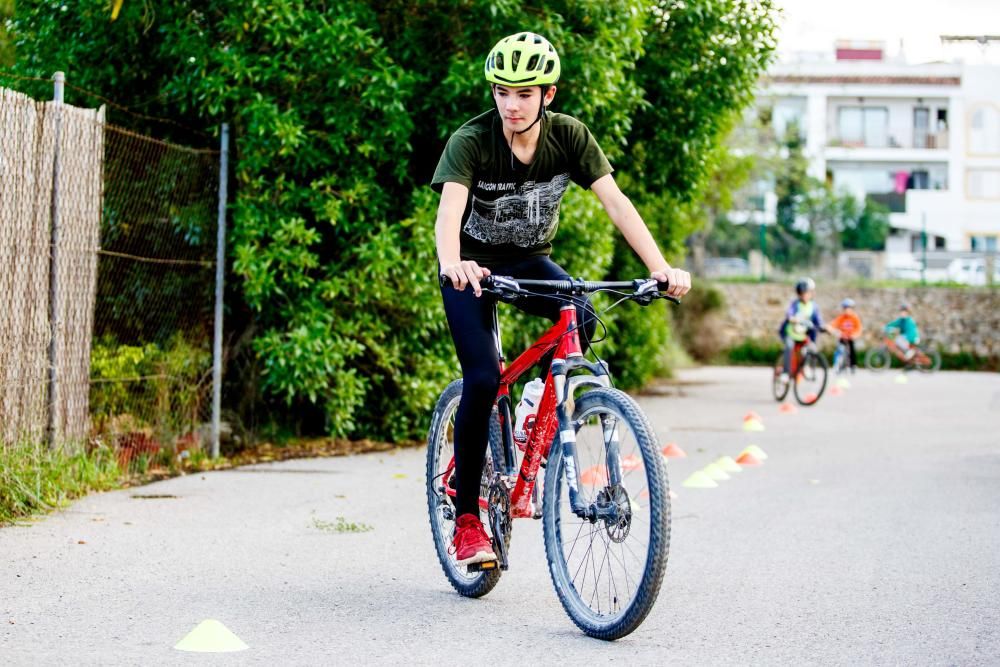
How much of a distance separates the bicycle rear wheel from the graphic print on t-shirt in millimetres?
14231

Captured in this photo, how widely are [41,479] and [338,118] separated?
13.3 feet

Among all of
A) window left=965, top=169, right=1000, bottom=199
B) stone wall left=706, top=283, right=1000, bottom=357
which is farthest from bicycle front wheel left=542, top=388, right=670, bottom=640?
window left=965, top=169, right=1000, bottom=199

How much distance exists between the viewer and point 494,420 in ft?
18.7

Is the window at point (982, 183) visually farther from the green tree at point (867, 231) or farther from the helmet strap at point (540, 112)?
the helmet strap at point (540, 112)

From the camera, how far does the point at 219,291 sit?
10.7 meters

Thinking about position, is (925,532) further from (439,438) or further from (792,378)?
(792,378)

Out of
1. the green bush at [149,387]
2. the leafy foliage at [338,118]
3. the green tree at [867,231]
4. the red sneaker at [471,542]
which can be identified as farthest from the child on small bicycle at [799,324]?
the green tree at [867,231]

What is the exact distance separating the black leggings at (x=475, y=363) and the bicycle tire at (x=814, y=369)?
14.2m

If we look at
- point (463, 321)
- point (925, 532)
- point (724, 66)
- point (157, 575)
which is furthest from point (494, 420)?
point (724, 66)

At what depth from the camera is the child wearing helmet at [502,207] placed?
209 inches

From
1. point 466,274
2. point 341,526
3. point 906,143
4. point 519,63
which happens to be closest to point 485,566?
point 466,274

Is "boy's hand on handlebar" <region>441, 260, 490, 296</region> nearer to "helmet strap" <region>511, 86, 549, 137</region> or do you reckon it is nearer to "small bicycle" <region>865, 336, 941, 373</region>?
"helmet strap" <region>511, 86, 549, 137</region>

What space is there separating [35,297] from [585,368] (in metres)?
4.40

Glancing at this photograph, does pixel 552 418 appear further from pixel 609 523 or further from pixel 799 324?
pixel 799 324
